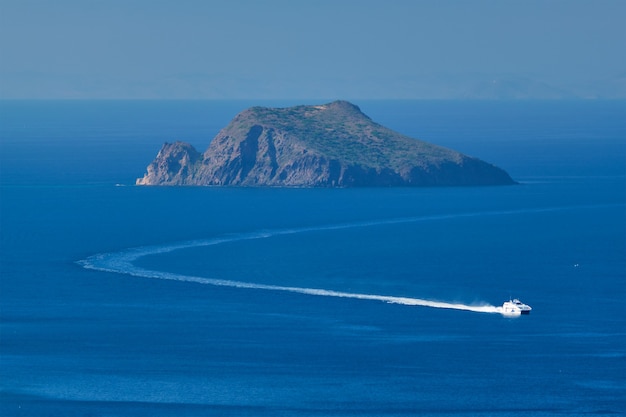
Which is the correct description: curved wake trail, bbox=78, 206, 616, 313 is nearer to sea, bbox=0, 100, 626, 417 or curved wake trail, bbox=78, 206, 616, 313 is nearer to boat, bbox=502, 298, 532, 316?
sea, bbox=0, 100, 626, 417

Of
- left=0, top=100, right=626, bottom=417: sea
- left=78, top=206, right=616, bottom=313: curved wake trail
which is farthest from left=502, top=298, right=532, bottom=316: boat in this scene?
left=0, top=100, right=626, bottom=417: sea

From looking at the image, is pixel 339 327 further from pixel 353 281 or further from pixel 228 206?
pixel 228 206

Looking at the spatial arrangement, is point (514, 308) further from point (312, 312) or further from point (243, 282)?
point (243, 282)

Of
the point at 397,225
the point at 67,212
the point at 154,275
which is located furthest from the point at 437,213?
the point at 154,275

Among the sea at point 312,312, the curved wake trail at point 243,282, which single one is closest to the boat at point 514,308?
the curved wake trail at point 243,282

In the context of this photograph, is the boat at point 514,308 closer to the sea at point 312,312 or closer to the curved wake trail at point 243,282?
the curved wake trail at point 243,282

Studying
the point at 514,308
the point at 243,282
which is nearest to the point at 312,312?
the point at 243,282
